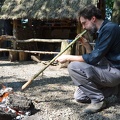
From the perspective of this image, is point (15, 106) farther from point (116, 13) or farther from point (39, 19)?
point (39, 19)

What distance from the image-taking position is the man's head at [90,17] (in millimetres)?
3564

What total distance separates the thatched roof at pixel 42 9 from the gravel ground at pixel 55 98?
334 cm

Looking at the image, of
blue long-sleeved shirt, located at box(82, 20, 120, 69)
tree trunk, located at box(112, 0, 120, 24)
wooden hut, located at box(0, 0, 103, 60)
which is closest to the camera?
blue long-sleeved shirt, located at box(82, 20, 120, 69)

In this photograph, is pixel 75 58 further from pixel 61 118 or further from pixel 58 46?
pixel 58 46

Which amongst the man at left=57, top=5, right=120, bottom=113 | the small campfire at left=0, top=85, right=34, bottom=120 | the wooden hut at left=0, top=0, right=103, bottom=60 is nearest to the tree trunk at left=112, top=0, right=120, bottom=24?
the wooden hut at left=0, top=0, right=103, bottom=60

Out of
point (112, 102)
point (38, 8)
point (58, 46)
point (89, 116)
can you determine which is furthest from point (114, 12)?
point (89, 116)

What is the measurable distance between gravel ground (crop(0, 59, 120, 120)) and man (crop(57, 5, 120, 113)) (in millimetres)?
175

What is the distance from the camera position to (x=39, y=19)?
405 inches

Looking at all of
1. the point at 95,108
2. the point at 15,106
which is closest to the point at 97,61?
the point at 95,108

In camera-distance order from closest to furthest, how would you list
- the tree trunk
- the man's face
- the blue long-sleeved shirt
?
the blue long-sleeved shirt, the man's face, the tree trunk

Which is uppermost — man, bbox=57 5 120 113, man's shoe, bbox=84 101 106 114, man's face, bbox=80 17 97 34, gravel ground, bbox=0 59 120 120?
man's face, bbox=80 17 97 34

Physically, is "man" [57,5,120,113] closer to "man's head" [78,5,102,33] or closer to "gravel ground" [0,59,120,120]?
"man's head" [78,5,102,33]

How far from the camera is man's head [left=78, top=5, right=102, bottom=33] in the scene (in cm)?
356

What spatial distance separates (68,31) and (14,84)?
22.9 feet
